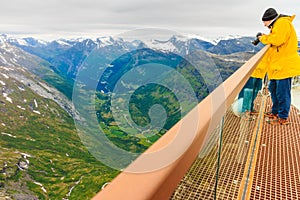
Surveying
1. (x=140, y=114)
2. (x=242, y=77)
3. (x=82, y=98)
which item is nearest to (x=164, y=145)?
(x=242, y=77)

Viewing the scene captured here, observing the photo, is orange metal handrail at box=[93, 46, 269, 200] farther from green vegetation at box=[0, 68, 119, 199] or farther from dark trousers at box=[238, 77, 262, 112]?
green vegetation at box=[0, 68, 119, 199]

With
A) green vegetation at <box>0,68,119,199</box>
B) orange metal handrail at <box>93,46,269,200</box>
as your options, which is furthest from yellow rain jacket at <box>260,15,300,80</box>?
green vegetation at <box>0,68,119,199</box>

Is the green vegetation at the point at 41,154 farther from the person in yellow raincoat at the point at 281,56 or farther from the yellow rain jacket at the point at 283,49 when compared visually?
the yellow rain jacket at the point at 283,49

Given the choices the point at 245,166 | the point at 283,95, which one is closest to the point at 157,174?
the point at 245,166

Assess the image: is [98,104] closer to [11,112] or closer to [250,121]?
[11,112]

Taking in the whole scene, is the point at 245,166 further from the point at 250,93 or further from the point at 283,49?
the point at 283,49
